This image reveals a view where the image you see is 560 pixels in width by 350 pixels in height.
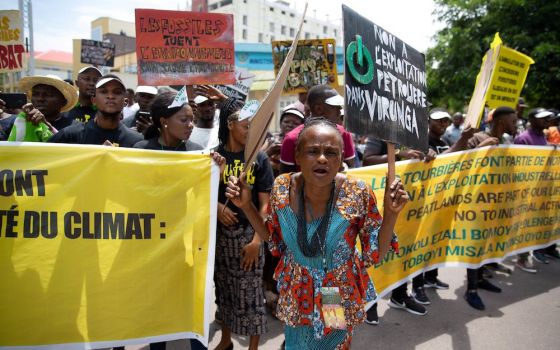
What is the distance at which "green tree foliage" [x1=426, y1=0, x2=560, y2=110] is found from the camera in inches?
618

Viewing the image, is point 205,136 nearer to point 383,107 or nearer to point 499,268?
point 383,107

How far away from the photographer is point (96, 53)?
1132cm

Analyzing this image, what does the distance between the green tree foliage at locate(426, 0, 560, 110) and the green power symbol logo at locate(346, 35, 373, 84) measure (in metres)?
16.0

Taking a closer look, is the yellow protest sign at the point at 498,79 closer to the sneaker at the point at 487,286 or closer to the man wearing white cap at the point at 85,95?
the sneaker at the point at 487,286

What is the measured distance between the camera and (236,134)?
2.99 m

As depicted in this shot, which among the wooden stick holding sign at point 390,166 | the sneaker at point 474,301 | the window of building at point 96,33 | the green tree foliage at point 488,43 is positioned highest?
the window of building at point 96,33

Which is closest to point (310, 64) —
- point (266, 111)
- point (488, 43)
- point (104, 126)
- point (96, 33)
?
point (104, 126)

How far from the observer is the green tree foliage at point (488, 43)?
51.5ft

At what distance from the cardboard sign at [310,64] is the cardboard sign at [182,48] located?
2662 mm

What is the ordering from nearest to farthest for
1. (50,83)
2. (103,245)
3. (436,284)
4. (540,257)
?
(103,245)
(50,83)
(436,284)
(540,257)

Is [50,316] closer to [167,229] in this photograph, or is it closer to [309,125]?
[167,229]

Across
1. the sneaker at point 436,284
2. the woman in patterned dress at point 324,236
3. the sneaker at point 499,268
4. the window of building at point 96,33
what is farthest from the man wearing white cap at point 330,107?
the window of building at point 96,33

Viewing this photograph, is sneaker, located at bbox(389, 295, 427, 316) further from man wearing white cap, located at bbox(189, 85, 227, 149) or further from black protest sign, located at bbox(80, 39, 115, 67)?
black protest sign, located at bbox(80, 39, 115, 67)

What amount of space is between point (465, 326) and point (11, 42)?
16.4ft
